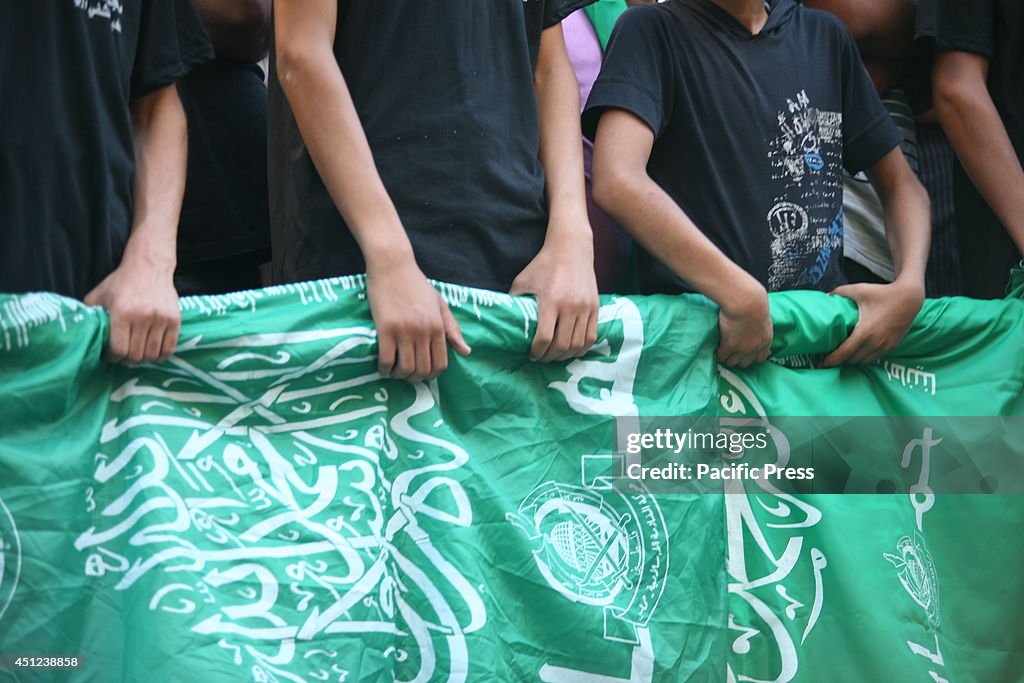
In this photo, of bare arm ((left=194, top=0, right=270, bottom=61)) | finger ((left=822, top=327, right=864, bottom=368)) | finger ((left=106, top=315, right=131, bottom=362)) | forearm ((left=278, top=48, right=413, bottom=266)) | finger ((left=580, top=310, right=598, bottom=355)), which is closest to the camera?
finger ((left=106, top=315, right=131, bottom=362))

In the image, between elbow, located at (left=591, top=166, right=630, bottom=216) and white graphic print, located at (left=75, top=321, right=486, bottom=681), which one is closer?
white graphic print, located at (left=75, top=321, right=486, bottom=681)

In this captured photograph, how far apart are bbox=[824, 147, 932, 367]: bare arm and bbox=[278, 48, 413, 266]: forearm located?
0.85 meters

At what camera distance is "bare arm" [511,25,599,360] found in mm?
1862

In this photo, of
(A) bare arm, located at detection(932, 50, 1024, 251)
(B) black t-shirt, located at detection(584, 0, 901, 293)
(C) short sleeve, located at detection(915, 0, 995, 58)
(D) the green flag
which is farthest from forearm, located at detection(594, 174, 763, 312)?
(C) short sleeve, located at detection(915, 0, 995, 58)

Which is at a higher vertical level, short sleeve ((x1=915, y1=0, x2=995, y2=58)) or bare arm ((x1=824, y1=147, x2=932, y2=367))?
short sleeve ((x1=915, y1=0, x2=995, y2=58))

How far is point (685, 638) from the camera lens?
184 cm

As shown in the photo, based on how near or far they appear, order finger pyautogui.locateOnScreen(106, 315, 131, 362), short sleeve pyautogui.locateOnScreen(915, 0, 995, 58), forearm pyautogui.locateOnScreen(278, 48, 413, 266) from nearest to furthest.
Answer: finger pyautogui.locateOnScreen(106, 315, 131, 362), forearm pyautogui.locateOnScreen(278, 48, 413, 266), short sleeve pyautogui.locateOnScreen(915, 0, 995, 58)

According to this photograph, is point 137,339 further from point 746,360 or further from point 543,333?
point 746,360

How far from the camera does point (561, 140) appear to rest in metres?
2.11

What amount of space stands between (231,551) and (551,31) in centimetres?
110

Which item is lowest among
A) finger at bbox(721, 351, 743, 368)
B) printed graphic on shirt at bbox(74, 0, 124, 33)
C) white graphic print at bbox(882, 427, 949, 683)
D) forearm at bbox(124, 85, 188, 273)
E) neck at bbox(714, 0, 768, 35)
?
white graphic print at bbox(882, 427, 949, 683)

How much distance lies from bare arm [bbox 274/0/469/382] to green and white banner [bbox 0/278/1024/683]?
0.14 ft

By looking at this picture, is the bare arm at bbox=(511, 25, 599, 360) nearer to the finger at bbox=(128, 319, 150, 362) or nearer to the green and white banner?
the green and white banner

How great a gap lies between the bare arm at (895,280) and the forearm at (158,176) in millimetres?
1130
